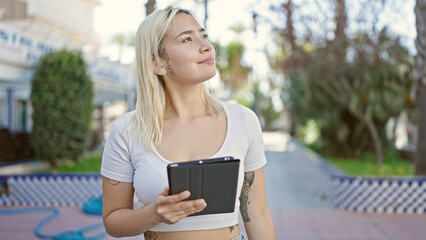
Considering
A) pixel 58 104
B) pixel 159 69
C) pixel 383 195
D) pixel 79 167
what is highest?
pixel 159 69

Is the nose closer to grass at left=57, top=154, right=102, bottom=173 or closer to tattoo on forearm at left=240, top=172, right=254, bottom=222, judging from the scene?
tattoo on forearm at left=240, top=172, right=254, bottom=222

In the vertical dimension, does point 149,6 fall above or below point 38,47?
above

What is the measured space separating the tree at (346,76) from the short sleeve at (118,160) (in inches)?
447

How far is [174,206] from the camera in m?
1.35

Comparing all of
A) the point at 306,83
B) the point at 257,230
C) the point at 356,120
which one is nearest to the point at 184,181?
the point at 257,230

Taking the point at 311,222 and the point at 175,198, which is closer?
the point at 175,198

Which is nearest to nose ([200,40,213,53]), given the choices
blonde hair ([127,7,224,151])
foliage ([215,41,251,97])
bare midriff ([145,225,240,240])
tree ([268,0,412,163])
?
blonde hair ([127,7,224,151])

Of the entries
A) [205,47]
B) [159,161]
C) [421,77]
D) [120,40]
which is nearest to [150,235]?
[159,161]

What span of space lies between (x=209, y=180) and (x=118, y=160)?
0.45 metres

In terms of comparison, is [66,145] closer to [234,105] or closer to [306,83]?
[306,83]

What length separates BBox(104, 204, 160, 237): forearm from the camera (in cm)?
Result: 146

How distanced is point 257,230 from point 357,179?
20.5 ft

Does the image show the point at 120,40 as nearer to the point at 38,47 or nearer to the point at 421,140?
the point at 38,47

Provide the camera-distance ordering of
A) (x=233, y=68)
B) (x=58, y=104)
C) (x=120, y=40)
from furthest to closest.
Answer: (x=120, y=40) < (x=233, y=68) < (x=58, y=104)
